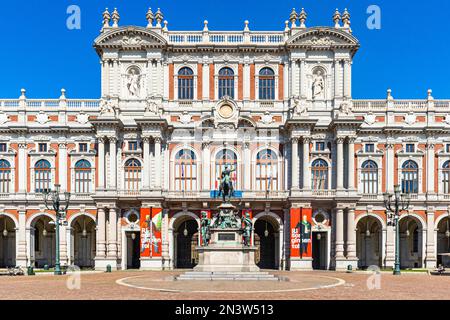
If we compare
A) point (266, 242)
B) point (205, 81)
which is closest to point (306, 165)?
point (266, 242)

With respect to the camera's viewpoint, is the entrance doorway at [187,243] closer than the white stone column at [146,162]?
No

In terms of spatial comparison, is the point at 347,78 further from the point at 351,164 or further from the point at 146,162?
the point at 146,162

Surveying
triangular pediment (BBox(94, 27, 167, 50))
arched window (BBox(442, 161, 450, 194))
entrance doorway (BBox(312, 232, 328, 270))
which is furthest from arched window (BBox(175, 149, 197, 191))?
arched window (BBox(442, 161, 450, 194))

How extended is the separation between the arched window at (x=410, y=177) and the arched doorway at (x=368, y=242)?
5.09 m

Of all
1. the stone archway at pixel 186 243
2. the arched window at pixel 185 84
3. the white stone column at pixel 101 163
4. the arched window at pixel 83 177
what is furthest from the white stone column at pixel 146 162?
the arched window at pixel 83 177

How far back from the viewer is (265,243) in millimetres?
67875

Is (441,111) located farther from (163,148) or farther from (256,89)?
(163,148)

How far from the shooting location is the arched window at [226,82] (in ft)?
220

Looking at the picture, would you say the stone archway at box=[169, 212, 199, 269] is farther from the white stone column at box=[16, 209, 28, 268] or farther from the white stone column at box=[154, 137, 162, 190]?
the white stone column at box=[16, 209, 28, 268]

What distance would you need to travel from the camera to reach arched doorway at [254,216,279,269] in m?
67.1

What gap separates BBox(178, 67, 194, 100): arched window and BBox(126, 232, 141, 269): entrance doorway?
16015 millimetres

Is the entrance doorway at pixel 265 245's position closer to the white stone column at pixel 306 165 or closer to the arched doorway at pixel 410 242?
the white stone column at pixel 306 165

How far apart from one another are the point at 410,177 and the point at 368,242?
8813 millimetres
